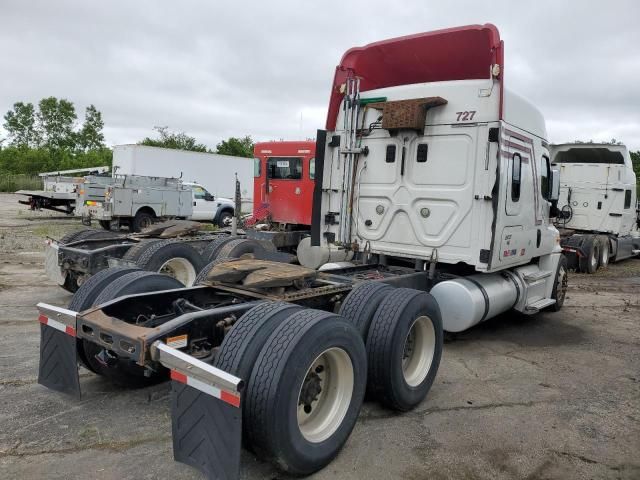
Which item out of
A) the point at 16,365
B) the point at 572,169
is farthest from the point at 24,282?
the point at 572,169

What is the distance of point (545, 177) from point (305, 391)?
17.3 ft

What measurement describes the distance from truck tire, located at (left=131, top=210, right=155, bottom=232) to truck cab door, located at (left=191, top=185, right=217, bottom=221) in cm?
284

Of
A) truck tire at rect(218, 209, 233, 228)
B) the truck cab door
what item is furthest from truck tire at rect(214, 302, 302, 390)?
truck tire at rect(218, 209, 233, 228)

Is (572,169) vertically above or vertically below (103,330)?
above

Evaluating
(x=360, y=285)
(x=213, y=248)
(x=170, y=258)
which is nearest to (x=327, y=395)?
(x=360, y=285)

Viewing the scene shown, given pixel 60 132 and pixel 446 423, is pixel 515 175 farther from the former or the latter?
pixel 60 132

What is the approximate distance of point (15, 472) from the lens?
9.56 ft

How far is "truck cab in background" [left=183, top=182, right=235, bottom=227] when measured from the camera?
1997 cm

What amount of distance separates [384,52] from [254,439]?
476 cm

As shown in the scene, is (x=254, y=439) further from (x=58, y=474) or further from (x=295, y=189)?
(x=295, y=189)

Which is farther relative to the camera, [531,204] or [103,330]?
[531,204]

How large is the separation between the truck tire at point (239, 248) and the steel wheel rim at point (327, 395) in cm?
410

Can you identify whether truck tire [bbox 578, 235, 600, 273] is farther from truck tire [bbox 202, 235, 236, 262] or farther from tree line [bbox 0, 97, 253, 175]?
tree line [bbox 0, 97, 253, 175]

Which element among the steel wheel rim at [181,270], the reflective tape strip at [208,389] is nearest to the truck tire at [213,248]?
the steel wheel rim at [181,270]
